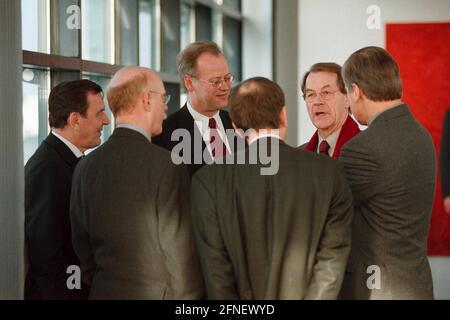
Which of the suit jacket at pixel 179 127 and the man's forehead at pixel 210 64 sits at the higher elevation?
the man's forehead at pixel 210 64

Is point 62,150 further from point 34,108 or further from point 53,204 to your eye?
point 34,108

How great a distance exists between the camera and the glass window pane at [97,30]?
530 cm

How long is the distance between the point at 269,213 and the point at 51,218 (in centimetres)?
112

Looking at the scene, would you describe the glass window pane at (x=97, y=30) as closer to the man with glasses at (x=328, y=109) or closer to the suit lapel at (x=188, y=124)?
the suit lapel at (x=188, y=124)

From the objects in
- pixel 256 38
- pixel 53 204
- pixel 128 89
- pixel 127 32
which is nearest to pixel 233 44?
pixel 256 38

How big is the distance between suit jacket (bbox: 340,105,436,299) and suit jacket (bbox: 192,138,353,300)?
232 millimetres

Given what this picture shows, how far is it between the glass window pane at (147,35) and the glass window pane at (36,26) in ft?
5.30

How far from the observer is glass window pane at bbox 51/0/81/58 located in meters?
4.85

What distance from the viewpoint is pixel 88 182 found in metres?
3.04

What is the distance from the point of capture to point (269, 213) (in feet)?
9.42

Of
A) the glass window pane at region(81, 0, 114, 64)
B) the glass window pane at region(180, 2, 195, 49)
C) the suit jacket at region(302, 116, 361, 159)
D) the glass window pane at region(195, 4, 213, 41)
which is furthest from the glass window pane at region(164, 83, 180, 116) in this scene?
the suit jacket at region(302, 116, 361, 159)

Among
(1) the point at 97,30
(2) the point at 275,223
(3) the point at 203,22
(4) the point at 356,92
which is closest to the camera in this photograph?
(2) the point at 275,223

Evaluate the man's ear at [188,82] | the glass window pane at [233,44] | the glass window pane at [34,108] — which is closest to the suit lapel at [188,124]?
the man's ear at [188,82]
